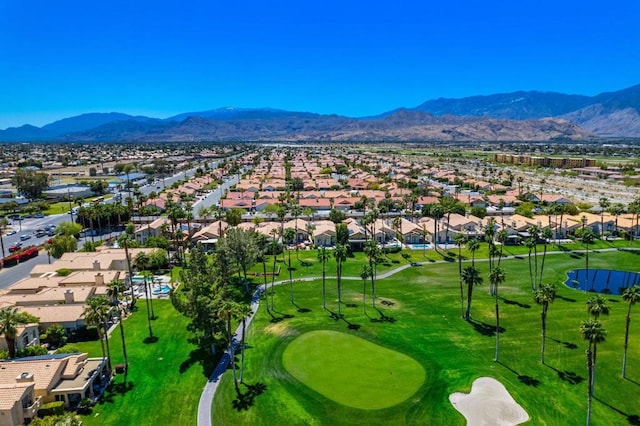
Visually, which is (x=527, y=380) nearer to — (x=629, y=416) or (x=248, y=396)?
(x=629, y=416)

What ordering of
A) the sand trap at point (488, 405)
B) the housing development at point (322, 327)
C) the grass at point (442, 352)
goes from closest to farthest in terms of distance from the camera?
the sand trap at point (488, 405), the grass at point (442, 352), the housing development at point (322, 327)

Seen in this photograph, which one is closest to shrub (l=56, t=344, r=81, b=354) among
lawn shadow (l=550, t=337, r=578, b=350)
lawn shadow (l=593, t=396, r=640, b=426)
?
lawn shadow (l=593, t=396, r=640, b=426)

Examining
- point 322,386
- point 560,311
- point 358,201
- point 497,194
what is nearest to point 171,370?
point 322,386

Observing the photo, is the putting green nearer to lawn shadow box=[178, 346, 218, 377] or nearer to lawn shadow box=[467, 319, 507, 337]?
lawn shadow box=[178, 346, 218, 377]

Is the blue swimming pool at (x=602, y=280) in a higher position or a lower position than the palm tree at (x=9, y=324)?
lower

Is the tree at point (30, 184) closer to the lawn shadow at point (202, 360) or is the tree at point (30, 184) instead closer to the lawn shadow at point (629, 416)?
the lawn shadow at point (202, 360)

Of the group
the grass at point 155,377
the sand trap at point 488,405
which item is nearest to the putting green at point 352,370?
the sand trap at point 488,405

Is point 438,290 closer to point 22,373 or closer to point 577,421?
point 577,421

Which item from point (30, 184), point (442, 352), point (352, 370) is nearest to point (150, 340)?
point (352, 370)
